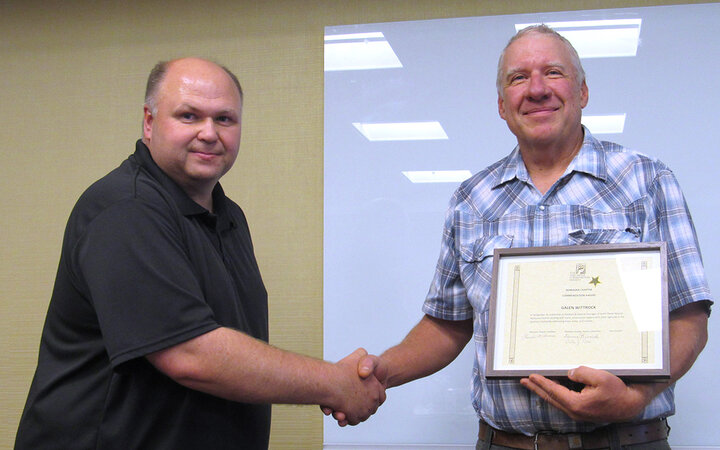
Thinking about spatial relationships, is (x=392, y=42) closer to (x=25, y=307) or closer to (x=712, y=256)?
(x=712, y=256)

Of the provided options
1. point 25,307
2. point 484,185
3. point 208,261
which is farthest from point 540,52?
point 25,307

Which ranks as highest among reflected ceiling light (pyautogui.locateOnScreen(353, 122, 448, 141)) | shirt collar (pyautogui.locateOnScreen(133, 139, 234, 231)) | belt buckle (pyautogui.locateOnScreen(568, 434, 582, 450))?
reflected ceiling light (pyautogui.locateOnScreen(353, 122, 448, 141))

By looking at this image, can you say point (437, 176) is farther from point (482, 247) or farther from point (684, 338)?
point (684, 338)

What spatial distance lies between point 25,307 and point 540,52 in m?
2.48

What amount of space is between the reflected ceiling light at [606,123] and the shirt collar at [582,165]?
0.97m

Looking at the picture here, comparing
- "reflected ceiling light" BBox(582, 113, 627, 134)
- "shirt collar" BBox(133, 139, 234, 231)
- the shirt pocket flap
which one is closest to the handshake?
the shirt pocket flap

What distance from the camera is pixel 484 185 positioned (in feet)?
6.71

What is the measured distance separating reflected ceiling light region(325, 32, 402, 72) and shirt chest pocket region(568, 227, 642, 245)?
1479mm

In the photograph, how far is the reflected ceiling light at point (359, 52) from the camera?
10.1ft

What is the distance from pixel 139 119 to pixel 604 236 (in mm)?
2190

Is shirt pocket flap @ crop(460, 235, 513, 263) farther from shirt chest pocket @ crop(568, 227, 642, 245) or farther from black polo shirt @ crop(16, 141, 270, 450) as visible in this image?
black polo shirt @ crop(16, 141, 270, 450)

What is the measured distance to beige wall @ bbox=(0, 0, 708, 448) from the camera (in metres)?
3.05

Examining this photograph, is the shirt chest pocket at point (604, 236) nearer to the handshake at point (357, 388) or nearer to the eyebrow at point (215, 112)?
the handshake at point (357, 388)

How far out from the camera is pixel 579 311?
169 cm
